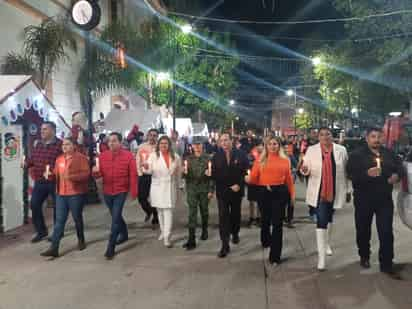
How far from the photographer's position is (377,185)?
19.0ft

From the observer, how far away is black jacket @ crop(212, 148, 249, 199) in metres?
6.76

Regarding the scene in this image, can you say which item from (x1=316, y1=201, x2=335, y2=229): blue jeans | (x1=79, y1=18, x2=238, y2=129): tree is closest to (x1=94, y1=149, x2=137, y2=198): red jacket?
(x1=316, y1=201, x2=335, y2=229): blue jeans

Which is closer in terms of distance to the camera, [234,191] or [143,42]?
[234,191]

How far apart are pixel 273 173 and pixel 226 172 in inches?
32.6

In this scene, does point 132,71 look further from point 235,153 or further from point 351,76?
point 351,76

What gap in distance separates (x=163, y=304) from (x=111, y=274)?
4.10 ft

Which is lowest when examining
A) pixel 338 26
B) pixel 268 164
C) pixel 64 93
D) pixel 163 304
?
pixel 163 304

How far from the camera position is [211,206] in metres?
11.1

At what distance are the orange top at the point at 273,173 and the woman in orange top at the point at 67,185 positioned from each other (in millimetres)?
2396

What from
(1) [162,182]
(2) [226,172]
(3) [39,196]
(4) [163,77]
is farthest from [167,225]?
(4) [163,77]

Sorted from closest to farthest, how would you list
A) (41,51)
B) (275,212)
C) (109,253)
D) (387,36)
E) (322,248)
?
(322,248)
(275,212)
(109,253)
(41,51)
(387,36)

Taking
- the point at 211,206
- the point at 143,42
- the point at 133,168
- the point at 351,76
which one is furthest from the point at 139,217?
the point at 351,76

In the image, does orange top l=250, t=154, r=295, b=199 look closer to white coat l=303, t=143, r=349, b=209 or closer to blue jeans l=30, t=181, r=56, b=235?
white coat l=303, t=143, r=349, b=209

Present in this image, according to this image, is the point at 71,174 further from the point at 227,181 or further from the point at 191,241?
the point at 227,181
